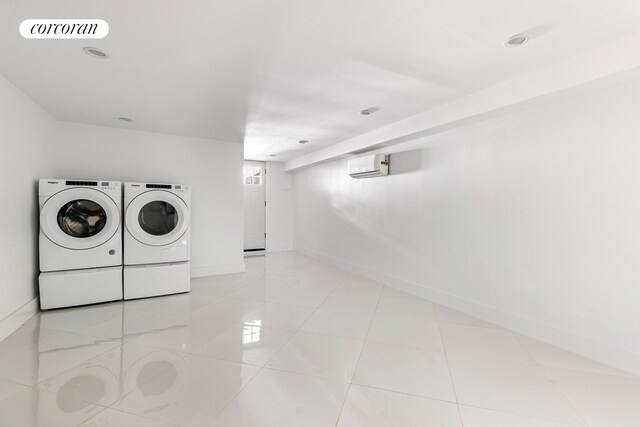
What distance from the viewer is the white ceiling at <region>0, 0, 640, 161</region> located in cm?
162

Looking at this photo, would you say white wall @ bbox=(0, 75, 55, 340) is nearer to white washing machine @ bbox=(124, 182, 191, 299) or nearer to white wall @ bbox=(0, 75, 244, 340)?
white wall @ bbox=(0, 75, 244, 340)

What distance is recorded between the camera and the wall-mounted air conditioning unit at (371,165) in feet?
13.6

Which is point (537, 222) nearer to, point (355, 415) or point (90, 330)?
point (355, 415)

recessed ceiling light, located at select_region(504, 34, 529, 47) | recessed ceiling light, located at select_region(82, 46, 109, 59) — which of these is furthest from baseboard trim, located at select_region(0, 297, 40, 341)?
recessed ceiling light, located at select_region(504, 34, 529, 47)

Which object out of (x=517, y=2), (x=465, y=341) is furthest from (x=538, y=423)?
(x=517, y=2)

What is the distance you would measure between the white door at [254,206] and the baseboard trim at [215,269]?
2.06 meters

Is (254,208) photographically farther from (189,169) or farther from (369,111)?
(369,111)

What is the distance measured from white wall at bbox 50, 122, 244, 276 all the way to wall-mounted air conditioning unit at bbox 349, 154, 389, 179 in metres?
2.07

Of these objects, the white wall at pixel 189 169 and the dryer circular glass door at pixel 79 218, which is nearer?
the dryer circular glass door at pixel 79 218

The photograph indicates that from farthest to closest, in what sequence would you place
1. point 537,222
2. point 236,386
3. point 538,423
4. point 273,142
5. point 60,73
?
point 273,142, point 537,222, point 60,73, point 236,386, point 538,423

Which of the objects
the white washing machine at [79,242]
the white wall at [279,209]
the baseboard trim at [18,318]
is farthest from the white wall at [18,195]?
the white wall at [279,209]

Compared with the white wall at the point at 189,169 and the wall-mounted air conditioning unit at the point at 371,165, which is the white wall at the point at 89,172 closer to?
the white wall at the point at 189,169

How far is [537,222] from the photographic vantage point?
2619 millimetres

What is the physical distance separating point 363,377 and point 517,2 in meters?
2.46
